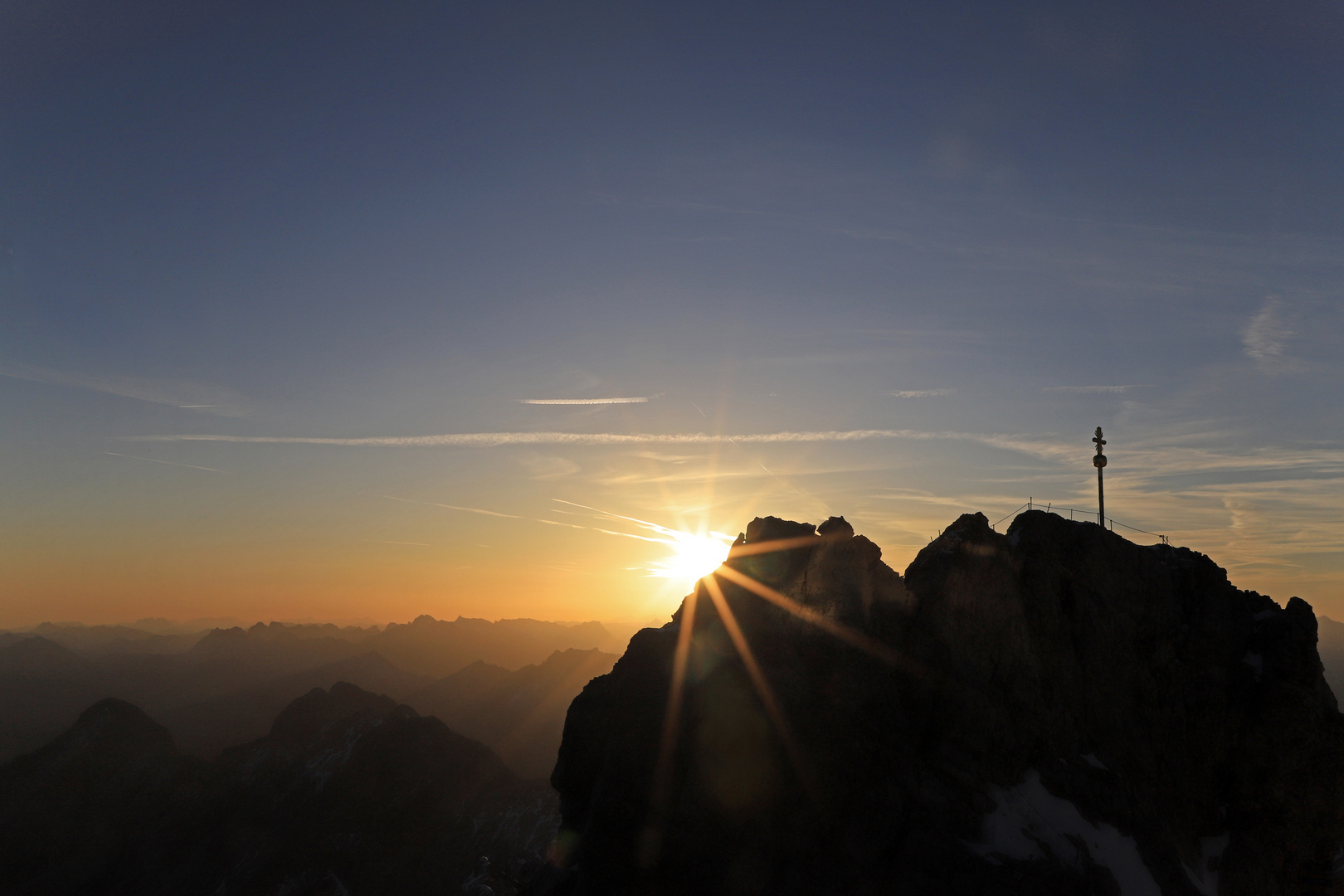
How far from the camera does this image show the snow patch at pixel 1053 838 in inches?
1686

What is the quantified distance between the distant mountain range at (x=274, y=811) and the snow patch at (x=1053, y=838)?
288ft

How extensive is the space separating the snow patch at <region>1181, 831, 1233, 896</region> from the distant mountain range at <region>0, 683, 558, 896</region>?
9142 cm

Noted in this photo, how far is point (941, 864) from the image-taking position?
41.9 meters

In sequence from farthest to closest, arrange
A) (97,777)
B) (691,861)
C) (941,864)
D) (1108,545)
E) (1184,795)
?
(97,777)
(1108,545)
(1184,795)
(691,861)
(941,864)

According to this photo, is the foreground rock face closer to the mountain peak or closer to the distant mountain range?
the distant mountain range

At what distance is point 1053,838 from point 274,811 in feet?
471

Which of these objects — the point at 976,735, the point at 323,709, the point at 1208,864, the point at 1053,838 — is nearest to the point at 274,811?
the point at 323,709

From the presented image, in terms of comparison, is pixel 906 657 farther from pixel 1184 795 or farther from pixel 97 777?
pixel 97 777

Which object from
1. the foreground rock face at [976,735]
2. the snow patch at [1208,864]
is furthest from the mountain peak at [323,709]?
the snow patch at [1208,864]

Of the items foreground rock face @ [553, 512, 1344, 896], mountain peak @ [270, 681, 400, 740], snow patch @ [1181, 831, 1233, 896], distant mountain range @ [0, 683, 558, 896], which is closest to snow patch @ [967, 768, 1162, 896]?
foreground rock face @ [553, 512, 1344, 896]

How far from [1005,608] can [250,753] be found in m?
165

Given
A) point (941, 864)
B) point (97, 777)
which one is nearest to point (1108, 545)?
point (941, 864)

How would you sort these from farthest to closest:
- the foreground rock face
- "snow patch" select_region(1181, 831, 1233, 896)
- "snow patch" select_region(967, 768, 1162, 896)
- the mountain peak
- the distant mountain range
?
the mountain peak, the distant mountain range, "snow patch" select_region(1181, 831, 1233, 896), the foreground rock face, "snow patch" select_region(967, 768, 1162, 896)

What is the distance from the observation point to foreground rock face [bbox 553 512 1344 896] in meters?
A: 44.0
